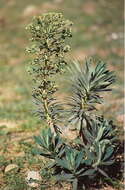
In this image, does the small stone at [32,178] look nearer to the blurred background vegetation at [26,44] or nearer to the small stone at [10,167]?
the small stone at [10,167]

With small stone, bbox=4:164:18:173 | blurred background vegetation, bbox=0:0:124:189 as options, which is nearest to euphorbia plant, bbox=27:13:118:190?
small stone, bbox=4:164:18:173

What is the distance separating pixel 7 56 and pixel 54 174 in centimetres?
2365

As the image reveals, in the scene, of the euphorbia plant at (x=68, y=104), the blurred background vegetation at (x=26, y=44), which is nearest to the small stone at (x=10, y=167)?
the blurred background vegetation at (x=26, y=44)

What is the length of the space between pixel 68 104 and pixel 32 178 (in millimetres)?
2866

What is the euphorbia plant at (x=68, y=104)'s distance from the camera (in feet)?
41.7

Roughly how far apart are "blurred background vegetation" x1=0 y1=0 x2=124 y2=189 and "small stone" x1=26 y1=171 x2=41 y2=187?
2.07 m

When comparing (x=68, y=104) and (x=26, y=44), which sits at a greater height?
(x=26, y=44)

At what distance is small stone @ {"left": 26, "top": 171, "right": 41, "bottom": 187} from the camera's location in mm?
13580

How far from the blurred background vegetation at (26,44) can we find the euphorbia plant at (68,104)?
11.4 feet

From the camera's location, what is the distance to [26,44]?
3734 centimetres

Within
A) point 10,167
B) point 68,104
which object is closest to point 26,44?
point 10,167

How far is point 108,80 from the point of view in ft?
44.3

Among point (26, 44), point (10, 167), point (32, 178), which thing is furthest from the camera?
point (26, 44)

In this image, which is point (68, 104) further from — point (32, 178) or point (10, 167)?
point (10, 167)
